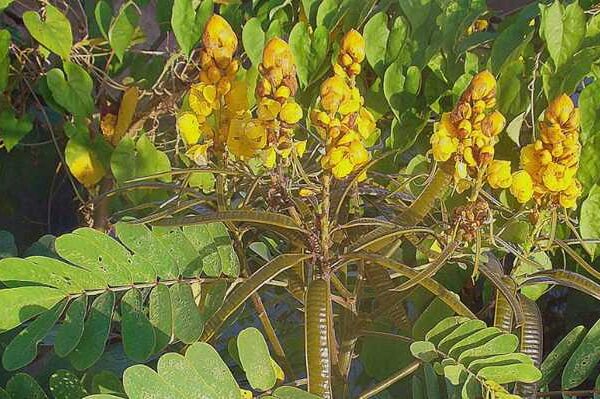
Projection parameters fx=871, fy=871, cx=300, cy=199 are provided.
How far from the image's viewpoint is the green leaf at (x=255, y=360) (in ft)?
2.10

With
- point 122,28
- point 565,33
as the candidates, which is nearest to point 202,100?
point 565,33

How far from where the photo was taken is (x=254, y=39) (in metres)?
0.88

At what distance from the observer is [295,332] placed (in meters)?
0.92

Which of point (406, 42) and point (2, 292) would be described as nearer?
point (2, 292)

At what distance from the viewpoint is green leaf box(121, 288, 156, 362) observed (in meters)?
0.66

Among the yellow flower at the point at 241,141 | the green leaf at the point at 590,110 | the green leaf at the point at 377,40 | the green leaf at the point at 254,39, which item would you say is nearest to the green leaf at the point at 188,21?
the green leaf at the point at 254,39

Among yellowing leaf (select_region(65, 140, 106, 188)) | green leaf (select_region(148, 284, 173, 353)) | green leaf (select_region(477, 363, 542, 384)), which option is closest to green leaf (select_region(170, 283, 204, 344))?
green leaf (select_region(148, 284, 173, 353))

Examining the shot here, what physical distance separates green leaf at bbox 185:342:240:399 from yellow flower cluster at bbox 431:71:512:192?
215 mm

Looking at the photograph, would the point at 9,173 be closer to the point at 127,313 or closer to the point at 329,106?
the point at 127,313

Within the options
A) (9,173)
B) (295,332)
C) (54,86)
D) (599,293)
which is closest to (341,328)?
(295,332)

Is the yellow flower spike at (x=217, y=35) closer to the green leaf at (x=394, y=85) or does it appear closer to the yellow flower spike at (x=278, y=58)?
the yellow flower spike at (x=278, y=58)

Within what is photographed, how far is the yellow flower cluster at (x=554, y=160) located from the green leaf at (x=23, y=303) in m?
0.37

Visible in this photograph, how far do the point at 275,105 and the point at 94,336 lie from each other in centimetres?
24

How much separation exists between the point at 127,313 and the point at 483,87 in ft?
1.06
